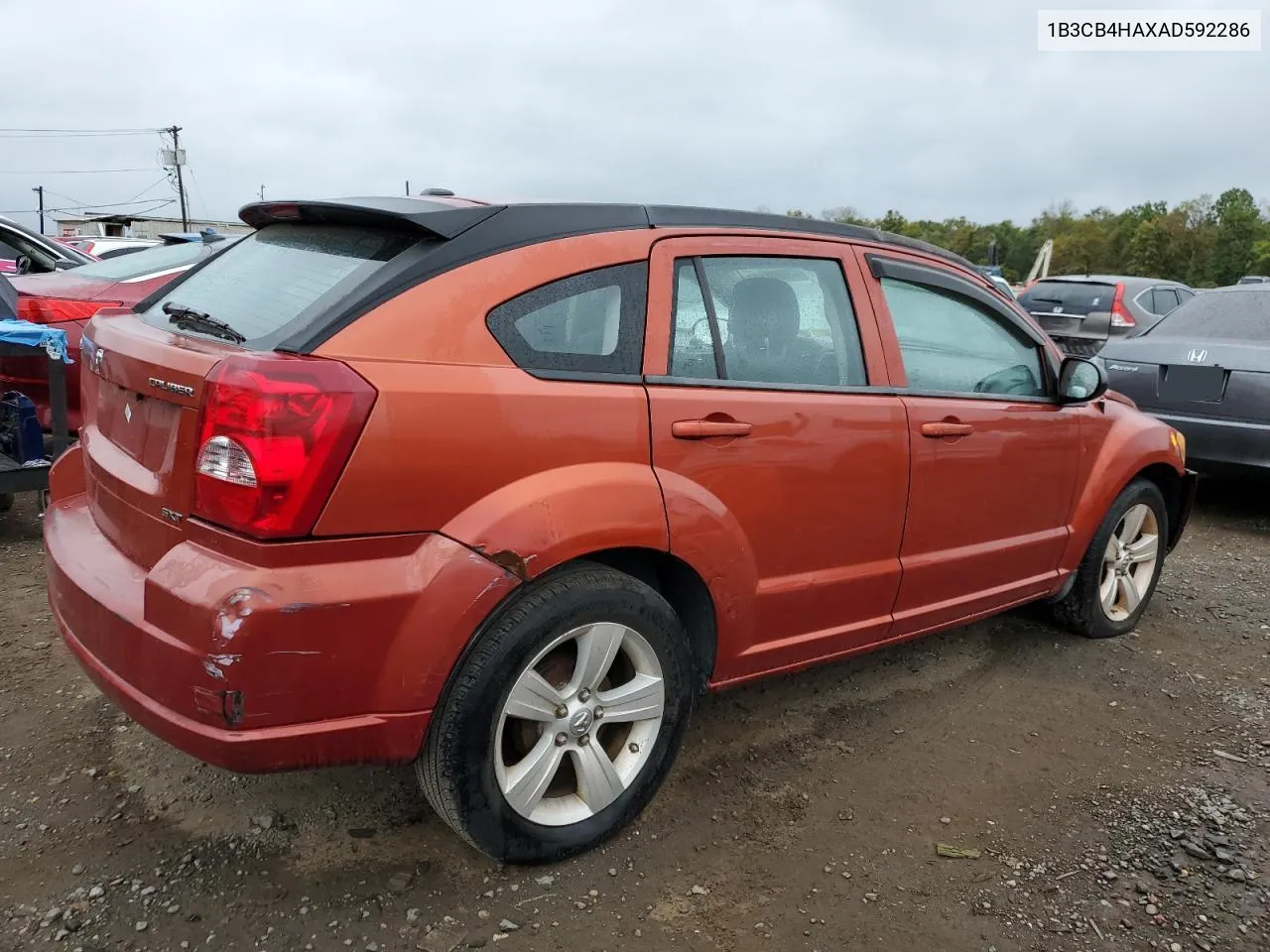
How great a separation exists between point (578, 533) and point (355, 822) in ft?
3.59

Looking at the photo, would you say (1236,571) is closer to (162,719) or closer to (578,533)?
(578,533)

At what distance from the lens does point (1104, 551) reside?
163 inches

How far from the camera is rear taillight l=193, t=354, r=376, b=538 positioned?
200 centimetres

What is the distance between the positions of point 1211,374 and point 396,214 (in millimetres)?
5511

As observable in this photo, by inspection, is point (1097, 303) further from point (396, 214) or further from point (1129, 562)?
point (396, 214)

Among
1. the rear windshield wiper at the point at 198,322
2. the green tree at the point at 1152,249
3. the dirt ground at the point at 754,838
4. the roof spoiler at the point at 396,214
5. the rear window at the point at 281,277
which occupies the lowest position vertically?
the dirt ground at the point at 754,838

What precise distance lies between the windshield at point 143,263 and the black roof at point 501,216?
10.6 ft

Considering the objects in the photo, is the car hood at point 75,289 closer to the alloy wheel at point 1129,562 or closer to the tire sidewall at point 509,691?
the tire sidewall at point 509,691

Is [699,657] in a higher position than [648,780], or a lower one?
higher

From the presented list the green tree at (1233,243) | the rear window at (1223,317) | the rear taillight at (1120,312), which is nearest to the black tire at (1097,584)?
the rear window at (1223,317)

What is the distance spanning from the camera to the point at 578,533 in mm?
2326

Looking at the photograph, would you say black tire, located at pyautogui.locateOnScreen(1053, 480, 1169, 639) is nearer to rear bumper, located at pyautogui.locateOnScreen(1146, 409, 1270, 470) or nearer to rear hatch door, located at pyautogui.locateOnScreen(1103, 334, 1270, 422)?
rear bumper, located at pyautogui.locateOnScreen(1146, 409, 1270, 470)

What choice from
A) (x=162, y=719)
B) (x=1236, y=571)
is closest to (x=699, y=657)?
(x=162, y=719)

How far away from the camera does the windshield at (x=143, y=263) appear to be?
5.64m
